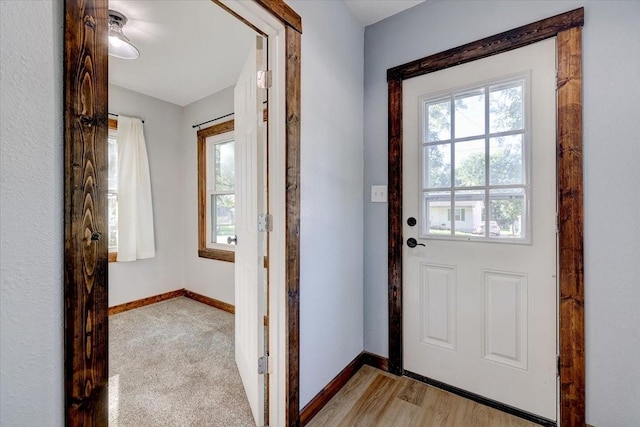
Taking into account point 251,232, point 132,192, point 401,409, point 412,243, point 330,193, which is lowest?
point 401,409

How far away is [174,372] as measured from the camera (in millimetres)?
2023

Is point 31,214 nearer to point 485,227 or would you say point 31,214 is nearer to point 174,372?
point 174,372

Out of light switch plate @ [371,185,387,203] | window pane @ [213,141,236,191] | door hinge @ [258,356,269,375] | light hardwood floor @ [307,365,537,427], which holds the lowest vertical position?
light hardwood floor @ [307,365,537,427]

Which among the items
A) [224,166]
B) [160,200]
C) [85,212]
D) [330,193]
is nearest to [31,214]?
[85,212]

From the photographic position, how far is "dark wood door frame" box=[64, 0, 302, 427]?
0.72 m

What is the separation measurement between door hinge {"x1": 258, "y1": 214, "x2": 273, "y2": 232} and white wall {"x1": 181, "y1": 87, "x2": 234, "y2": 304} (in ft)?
6.35

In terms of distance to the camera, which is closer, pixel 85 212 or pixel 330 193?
pixel 85 212

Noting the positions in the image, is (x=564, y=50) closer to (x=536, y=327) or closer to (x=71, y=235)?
(x=536, y=327)

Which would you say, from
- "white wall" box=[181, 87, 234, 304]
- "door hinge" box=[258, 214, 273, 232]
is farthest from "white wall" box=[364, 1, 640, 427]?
"white wall" box=[181, 87, 234, 304]

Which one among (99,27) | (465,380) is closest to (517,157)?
(465,380)

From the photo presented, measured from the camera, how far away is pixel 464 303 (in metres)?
1.76

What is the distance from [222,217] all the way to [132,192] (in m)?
1.01

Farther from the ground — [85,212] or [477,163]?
[477,163]

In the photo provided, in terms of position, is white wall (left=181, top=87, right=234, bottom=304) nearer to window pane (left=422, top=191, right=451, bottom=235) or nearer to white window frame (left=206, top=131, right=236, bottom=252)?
white window frame (left=206, top=131, right=236, bottom=252)
